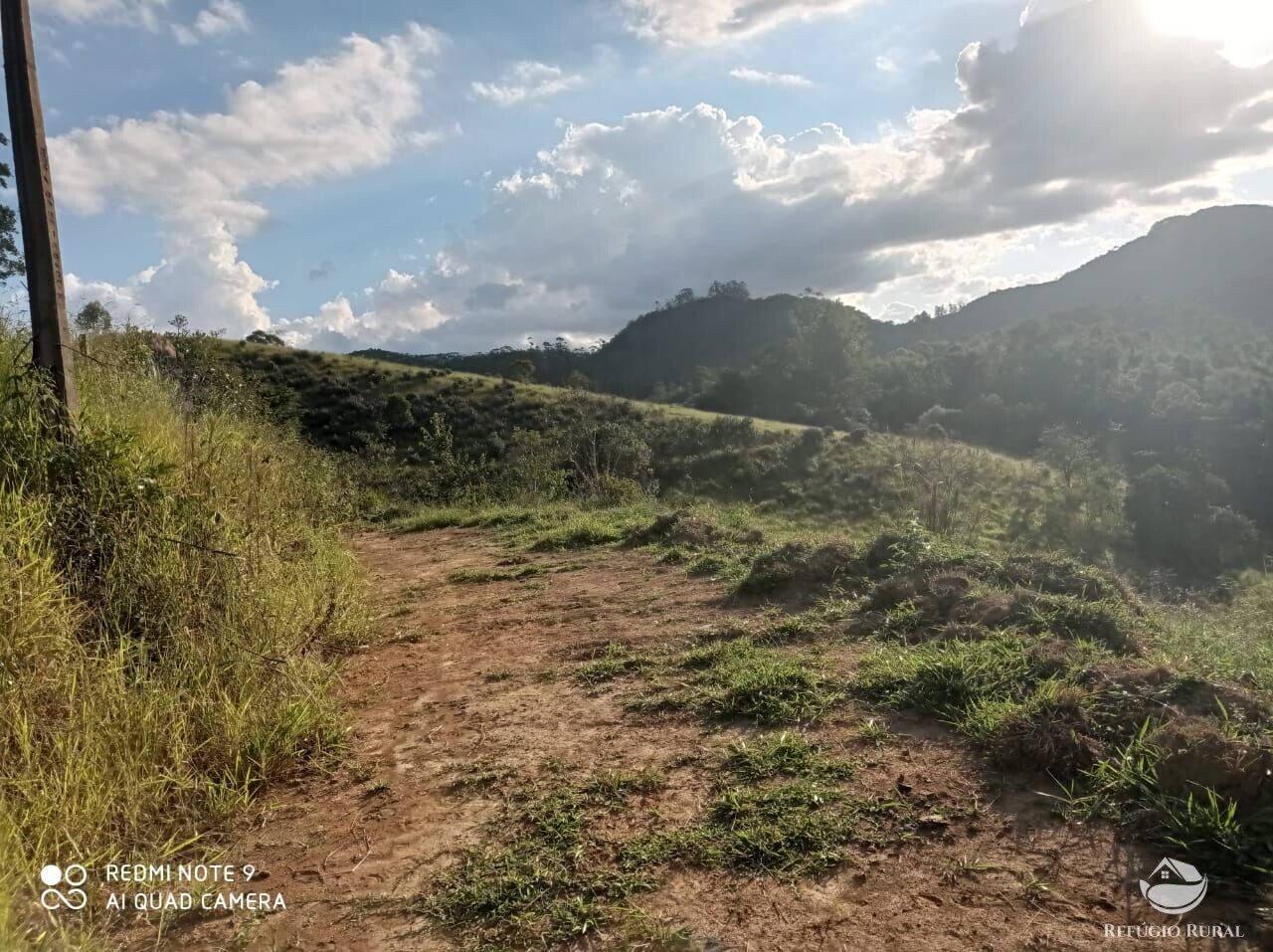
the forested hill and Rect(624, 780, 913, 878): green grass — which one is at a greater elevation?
the forested hill

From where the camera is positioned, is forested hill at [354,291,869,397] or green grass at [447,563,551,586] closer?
green grass at [447,563,551,586]

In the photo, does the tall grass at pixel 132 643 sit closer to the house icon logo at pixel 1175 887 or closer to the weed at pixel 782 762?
the weed at pixel 782 762

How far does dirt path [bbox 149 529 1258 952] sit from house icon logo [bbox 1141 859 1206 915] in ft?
0.12

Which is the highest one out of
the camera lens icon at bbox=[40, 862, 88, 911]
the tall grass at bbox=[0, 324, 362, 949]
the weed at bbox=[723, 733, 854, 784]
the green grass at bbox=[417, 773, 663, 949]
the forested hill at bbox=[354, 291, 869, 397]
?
the forested hill at bbox=[354, 291, 869, 397]

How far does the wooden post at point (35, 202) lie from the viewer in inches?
151

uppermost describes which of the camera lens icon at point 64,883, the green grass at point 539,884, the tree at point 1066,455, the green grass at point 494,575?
the camera lens icon at point 64,883

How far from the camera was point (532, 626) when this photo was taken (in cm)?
541

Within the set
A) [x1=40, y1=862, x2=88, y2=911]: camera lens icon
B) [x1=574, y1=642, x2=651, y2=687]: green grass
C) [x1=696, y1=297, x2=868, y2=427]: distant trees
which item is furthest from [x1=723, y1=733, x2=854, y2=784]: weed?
[x1=696, y1=297, x2=868, y2=427]: distant trees

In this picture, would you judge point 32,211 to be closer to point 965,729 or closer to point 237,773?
point 237,773

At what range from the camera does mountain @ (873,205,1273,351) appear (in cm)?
9106

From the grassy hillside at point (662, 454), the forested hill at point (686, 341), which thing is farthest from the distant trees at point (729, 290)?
the grassy hillside at point (662, 454)

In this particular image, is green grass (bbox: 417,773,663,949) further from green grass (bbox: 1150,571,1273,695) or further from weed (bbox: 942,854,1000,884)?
green grass (bbox: 1150,571,1273,695)

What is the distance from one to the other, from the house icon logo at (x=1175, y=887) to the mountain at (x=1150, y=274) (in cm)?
9484

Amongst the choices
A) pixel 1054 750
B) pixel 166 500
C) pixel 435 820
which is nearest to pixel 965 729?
pixel 1054 750
